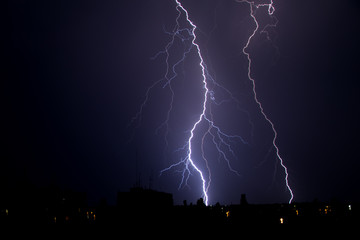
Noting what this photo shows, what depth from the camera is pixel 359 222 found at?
288 inches

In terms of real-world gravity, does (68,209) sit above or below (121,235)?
above

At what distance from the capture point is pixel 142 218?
27.9 feet

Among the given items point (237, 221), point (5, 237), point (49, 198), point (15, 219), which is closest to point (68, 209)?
point (15, 219)

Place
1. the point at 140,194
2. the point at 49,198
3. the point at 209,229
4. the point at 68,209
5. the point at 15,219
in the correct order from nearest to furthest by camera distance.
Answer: the point at 209,229 < the point at 15,219 < the point at 68,209 < the point at 140,194 < the point at 49,198

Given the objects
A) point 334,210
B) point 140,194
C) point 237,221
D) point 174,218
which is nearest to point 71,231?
point 174,218

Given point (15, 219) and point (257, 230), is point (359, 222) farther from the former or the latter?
point (15, 219)

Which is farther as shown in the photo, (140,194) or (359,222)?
(140,194)

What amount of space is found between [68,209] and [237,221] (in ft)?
17.3

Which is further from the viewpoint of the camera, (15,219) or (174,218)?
(15,219)

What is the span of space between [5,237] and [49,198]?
14767mm

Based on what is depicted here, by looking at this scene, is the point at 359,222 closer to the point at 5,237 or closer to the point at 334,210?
the point at 334,210

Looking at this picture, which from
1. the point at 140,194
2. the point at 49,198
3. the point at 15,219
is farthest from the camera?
the point at 49,198

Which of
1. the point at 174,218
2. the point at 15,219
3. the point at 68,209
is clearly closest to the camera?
the point at 174,218

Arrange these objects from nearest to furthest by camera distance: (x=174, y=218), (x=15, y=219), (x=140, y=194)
A: (x=174, y=218), (x=15, y=219), (x=140, y=194)
